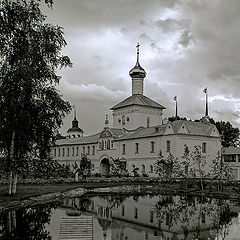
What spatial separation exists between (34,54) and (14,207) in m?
7.70

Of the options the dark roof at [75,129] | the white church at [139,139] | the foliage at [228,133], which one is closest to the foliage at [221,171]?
the white church at [139,139]

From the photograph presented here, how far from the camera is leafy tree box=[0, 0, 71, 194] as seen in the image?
19781mm

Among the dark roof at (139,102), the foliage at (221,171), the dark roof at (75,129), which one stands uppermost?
the dark roof at (139,102)

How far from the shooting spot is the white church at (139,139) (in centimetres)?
4872

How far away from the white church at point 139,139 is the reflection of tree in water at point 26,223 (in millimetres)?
24899

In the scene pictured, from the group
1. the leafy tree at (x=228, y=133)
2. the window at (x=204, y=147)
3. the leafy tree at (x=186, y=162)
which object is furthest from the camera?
the leafy tree at (x=228, y=133)

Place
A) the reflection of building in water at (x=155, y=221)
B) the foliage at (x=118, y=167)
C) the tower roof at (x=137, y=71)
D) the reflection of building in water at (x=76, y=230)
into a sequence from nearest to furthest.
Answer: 1. the reflection of building in water at (x=76, y=230)
2. the reflection of building in water at (x=155, y=221)
3. the foliage at (x=118, y=167)
4. the tower roof at (x=137, y=71)

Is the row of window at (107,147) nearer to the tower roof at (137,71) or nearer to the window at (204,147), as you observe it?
the window at (204,147)

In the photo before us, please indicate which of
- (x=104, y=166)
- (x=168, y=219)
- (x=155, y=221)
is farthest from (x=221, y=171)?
(x=155, y=221)

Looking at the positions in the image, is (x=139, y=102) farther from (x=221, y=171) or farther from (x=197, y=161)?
(x=221, y=171)

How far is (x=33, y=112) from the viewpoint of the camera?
22266 mm

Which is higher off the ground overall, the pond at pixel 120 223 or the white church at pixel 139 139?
the white church at pixel 139 139

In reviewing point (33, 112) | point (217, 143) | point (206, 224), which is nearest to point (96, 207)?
point (33, 112)

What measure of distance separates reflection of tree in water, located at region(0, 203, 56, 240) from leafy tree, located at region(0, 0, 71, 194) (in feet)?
9.86
